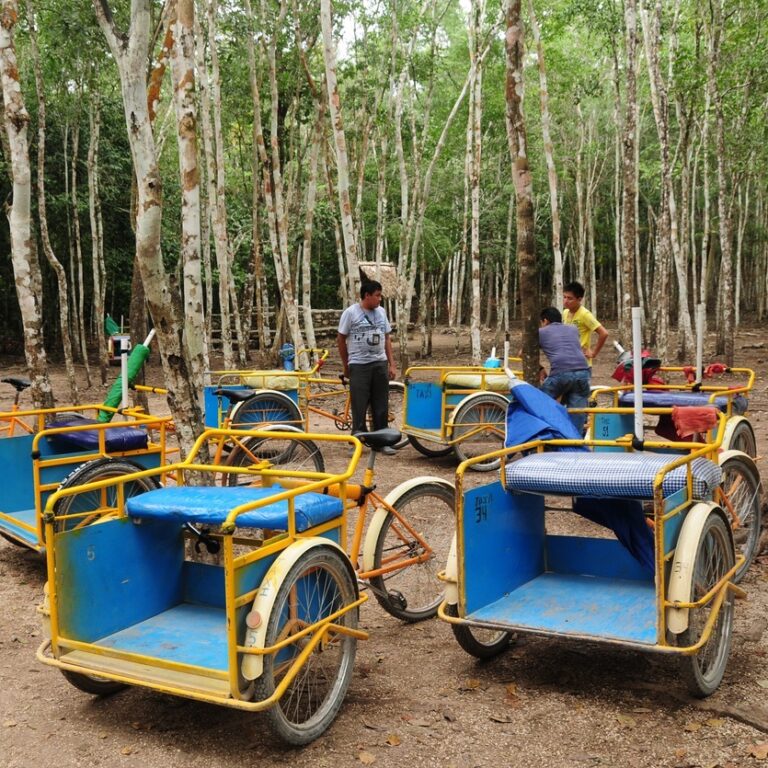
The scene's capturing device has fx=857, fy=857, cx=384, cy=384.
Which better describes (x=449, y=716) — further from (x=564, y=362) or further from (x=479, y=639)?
(x=564, y=362)

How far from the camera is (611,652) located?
13.9 ft

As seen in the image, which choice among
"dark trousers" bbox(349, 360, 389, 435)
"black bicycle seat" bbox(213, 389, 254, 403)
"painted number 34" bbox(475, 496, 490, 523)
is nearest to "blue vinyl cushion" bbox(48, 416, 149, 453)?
"black bicycle seat" bbox(213, 389, 254, 403)

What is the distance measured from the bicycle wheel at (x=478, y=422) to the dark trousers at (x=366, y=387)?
82 cm

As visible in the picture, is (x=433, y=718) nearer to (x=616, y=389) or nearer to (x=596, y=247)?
(x=616, y=389)

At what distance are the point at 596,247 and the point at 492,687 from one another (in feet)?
114

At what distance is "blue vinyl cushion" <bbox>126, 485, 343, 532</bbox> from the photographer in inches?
130

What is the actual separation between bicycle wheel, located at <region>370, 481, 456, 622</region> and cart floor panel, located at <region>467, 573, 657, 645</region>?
0.70 metres

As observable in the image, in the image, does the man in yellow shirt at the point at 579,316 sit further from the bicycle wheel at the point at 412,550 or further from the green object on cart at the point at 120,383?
the green object on cart at the point at 120,383

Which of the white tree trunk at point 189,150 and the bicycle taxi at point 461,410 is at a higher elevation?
the white tree trunk at point 189,150

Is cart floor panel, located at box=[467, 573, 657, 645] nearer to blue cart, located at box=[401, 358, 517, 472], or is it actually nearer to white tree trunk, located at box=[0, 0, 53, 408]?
blue cart, located at box=[401, 358, 517, 472]

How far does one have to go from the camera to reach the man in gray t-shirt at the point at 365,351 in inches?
320

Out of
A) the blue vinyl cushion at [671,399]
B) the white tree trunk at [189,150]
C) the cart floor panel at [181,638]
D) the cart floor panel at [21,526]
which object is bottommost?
the cart floor panel at [181,638]

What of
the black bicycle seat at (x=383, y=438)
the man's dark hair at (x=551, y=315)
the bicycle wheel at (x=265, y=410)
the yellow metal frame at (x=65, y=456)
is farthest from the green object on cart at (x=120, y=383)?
the man's dark hair at (x=551, y=315)

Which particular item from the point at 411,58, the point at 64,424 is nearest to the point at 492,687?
the point at 64,424
